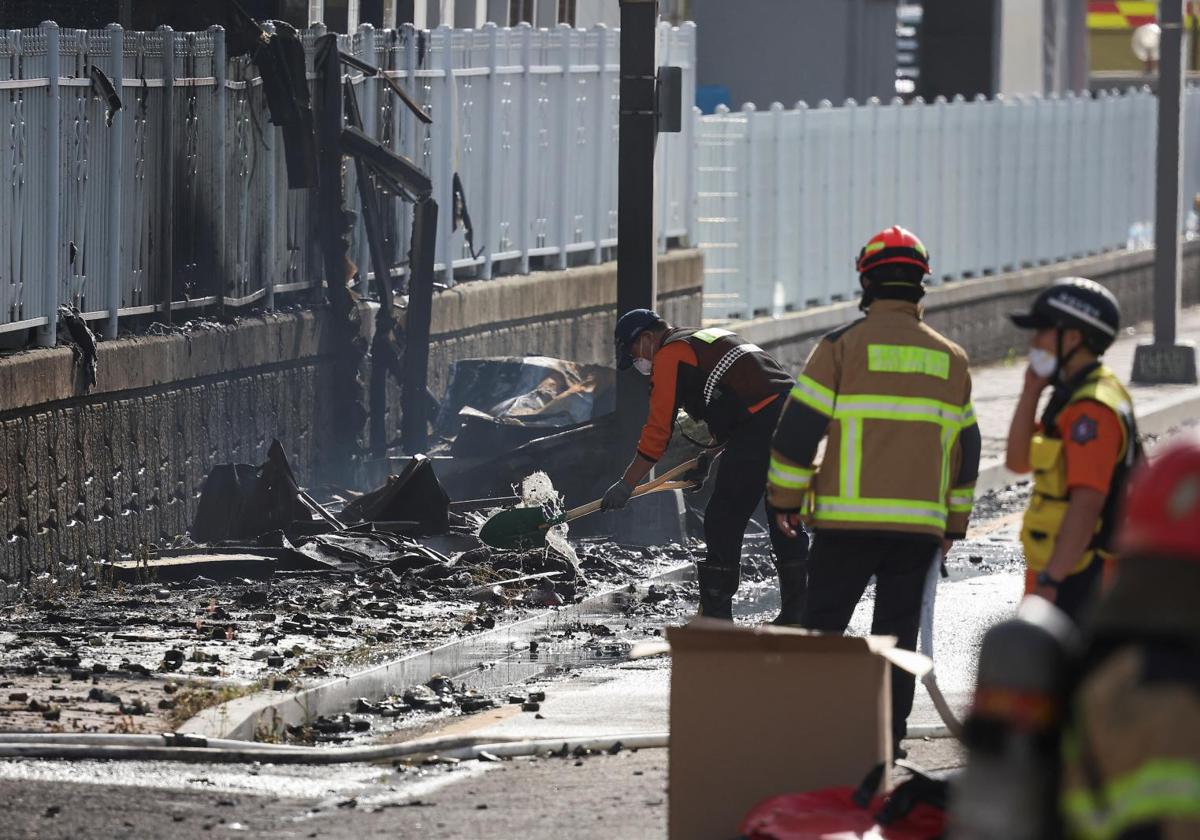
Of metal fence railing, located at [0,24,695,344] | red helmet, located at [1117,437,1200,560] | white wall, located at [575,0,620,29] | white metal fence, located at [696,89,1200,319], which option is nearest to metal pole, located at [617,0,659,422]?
metal fence railing, located at [0,24,695,344]

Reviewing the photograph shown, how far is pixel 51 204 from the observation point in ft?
37.4

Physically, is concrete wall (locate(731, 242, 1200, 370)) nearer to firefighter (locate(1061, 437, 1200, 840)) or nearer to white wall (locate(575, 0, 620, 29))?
white wall (locate(575, 0, 620, 29))

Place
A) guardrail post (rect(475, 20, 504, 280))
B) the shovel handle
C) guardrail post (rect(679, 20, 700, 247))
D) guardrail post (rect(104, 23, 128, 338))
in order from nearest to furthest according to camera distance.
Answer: the shovel handle < guardrail post (rect(104, 23, 128, 338)) < guardrail post (rect(475, 20, 504, 280)) < guardrail post (rect(679, 20, 700, 247))

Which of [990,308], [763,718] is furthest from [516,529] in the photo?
[990,308]

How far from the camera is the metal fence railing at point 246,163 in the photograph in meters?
11.3

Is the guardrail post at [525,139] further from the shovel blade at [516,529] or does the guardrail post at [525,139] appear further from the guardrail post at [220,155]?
the shovel blade at [516,529]

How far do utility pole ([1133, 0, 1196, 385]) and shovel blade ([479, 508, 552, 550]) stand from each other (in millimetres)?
9555

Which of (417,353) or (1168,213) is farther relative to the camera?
(1168,213)

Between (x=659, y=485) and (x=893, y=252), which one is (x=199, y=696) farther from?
(x=659, y=485)

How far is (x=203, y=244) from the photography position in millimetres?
13164

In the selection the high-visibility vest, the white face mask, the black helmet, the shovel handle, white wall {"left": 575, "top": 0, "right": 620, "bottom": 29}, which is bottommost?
the shovel handle

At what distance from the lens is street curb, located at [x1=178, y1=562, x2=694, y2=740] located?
816 cm

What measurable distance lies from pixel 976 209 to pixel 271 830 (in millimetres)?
17296

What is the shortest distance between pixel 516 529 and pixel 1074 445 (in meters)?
5.76
